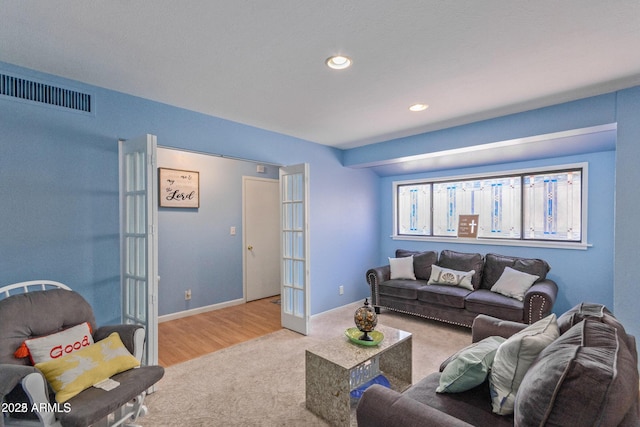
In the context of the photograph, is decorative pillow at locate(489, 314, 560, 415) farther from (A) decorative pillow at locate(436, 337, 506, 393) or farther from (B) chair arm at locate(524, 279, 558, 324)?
(B) chair arm at locate(524, 279, 558, 324)

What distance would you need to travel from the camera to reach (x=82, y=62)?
2.19 meters

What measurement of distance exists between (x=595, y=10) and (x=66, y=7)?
9.27ft

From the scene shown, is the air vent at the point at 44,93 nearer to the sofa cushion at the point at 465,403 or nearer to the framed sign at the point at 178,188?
the framed sign at the point at 178,188

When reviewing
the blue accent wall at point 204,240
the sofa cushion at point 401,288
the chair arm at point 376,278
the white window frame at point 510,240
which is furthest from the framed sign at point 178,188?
the white window frame at point 510,240

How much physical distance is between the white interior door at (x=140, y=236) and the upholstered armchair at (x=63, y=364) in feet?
1.19

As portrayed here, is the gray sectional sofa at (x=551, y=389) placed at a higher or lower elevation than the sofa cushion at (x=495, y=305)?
higher

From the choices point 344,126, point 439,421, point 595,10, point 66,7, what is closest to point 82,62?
point 66,7

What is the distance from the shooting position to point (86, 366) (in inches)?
70.7

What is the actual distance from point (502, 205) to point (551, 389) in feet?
12.4

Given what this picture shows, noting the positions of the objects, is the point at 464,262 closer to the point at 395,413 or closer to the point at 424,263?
the point at 424,263

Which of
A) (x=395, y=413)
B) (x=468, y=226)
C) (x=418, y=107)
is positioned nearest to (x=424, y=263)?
(x=468, y=226)

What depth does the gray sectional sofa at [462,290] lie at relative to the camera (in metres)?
3.23

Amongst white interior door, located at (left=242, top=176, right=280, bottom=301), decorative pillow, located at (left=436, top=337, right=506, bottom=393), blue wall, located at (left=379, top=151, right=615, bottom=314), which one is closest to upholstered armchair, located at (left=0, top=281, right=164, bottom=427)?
decorative pillow, located at (left=436, top=337, right=506, bottom=393)

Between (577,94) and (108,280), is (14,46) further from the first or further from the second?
(577,94)
